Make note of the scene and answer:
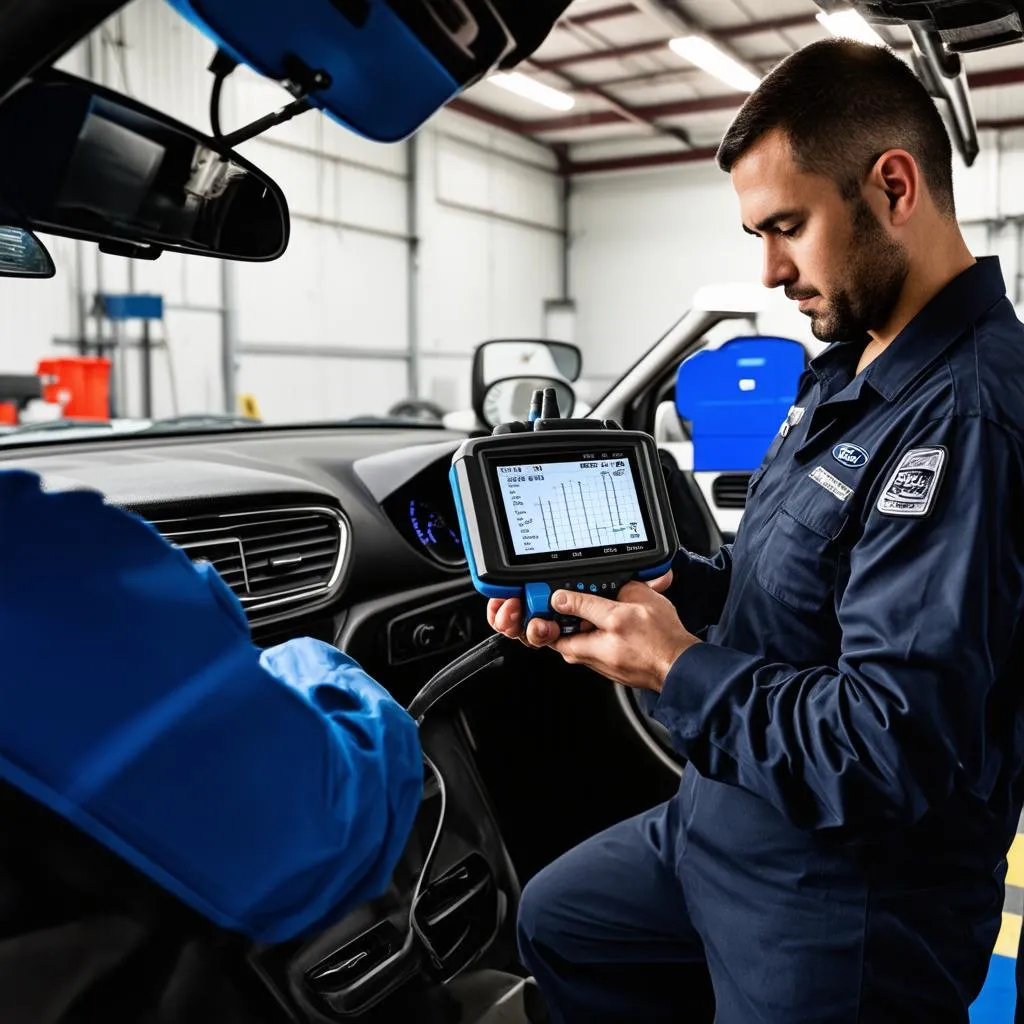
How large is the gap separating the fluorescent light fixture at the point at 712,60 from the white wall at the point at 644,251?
284 centimetres

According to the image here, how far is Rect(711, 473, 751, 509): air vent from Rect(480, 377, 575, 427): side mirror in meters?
0.65

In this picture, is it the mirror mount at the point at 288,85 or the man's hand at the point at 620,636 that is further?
the man's hand at the point at 620,636

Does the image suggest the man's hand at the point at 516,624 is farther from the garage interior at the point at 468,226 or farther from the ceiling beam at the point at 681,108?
the ceiling beam at the point at 681,108

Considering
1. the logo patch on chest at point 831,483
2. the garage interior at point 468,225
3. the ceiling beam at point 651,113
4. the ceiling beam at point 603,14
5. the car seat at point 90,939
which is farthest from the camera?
the ceiling beam at point 651,113

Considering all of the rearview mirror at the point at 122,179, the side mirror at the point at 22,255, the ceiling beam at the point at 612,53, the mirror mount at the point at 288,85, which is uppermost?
the ceiling beam at the point at 612,53

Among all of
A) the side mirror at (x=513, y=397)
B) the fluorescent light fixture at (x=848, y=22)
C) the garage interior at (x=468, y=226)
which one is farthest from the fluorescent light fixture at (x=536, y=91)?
the side mirror at (x=513, y=397)

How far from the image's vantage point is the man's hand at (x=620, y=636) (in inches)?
50.9

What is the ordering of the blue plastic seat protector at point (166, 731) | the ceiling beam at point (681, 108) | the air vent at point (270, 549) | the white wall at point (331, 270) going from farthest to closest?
the ceiling beam at point (681, 108) < the white wall at point (331, 270) < the air vent at point (270, 549) < the blue plastic seat protector at point (166, 731)

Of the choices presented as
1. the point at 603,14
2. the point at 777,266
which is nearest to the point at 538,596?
the point at 777,266

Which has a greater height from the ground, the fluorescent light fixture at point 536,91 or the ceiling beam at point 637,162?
the fluorescent light fixture at point 536,91

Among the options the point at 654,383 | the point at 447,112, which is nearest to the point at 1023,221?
the point at 447,112

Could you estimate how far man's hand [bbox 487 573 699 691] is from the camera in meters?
1.29

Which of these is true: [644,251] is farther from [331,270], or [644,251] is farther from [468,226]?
[331,270]

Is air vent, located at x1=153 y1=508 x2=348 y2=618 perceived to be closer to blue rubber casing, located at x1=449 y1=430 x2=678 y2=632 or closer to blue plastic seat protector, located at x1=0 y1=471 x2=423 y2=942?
blue rubber casing, located at x1=449 y1=430 x2=678 y2=632
